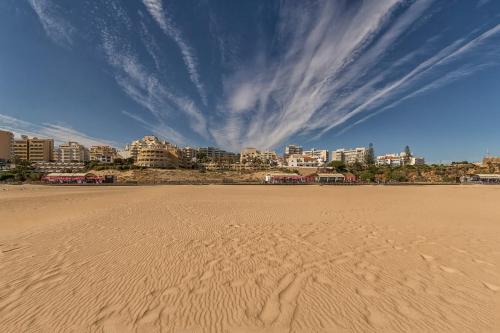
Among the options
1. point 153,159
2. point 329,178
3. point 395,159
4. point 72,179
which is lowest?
point 329,178

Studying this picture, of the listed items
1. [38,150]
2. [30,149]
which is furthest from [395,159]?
[30,149]

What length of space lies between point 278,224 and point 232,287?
578cm

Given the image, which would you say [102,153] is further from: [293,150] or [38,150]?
[293,150]

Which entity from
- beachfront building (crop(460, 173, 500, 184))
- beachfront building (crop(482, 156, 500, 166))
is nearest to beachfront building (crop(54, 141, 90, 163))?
beachfront building (crop(460, 173, 500, 184))

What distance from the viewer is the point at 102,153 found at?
123 metres

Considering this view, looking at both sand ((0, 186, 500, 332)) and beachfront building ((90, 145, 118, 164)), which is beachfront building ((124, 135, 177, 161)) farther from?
sand ((0, 186, 500, 332))

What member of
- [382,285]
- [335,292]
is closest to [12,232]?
[335,292]

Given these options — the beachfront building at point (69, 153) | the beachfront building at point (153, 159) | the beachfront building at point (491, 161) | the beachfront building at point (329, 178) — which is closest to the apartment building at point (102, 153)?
the beachfront building at point (69, 153)

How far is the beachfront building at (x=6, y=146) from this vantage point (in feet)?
342

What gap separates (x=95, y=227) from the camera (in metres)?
9.20

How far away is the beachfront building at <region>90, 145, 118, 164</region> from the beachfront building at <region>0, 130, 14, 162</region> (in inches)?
1280

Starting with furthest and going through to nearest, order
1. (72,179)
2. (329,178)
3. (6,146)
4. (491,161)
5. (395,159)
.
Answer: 1. (395,159)
2. (6,146)
3. (491,161)
4. (329,178)
5. (72,179)

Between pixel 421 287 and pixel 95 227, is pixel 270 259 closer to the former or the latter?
pixel 421 287

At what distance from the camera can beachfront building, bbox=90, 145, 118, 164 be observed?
117m
